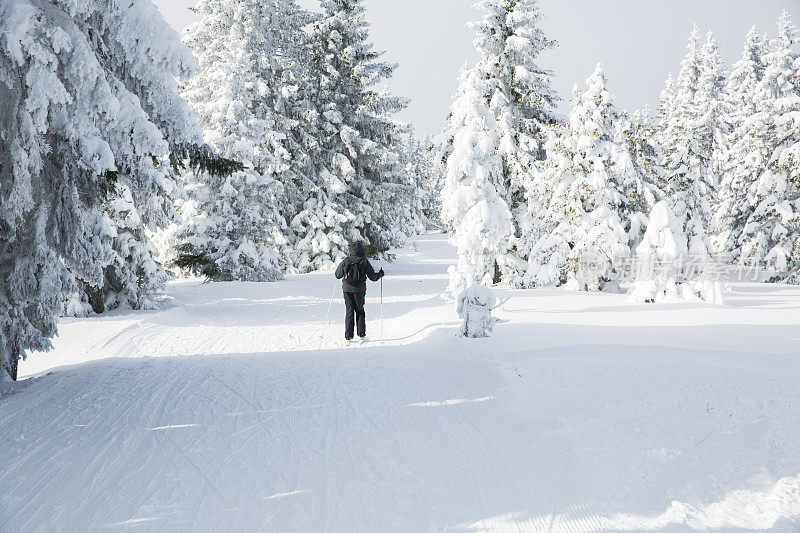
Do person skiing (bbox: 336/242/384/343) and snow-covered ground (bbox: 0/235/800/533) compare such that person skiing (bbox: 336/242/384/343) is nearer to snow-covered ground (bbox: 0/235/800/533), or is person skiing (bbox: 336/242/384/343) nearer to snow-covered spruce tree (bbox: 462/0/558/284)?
snow-covered ground (bbox: 0/235/800/533)

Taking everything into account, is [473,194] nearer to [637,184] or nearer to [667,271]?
[637,184]

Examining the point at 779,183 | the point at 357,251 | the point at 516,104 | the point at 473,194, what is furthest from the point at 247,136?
the point at 779,183

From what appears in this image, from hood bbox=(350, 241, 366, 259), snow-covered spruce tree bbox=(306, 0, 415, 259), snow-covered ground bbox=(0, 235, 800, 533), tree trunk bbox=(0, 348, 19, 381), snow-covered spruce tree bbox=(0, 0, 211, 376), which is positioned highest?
snow-covered spruce tree bbox=(306, 0, 415, 259)

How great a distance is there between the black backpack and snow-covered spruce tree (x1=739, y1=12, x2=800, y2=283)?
73.0 ft

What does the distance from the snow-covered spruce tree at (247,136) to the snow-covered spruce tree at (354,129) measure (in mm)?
1489

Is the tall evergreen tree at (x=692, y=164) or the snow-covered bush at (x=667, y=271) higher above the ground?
the tall evergreen tree at (x=692, y=164)

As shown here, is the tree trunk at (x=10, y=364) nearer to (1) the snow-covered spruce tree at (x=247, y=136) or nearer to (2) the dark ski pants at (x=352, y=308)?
(2) the dark ski pants at (x=352, y=308)

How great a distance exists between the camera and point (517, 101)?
22.9m

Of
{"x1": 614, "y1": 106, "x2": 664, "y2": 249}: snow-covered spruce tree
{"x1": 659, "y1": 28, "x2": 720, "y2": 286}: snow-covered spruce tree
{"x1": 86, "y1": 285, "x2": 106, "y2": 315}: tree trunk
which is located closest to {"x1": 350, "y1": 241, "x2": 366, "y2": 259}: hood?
{"x1": 86, "y1": 285, "x2": 106, "y2": 315}: tree trunk

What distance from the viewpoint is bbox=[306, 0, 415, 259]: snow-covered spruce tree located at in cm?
2806

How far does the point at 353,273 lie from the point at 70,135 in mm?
5930

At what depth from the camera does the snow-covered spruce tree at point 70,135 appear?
17.1 feet

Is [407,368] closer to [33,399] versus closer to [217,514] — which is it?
[217,514]

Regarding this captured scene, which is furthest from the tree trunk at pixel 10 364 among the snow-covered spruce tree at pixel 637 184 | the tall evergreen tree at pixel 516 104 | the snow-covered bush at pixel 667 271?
the snow-covered spruce tree at pixel 637 184
